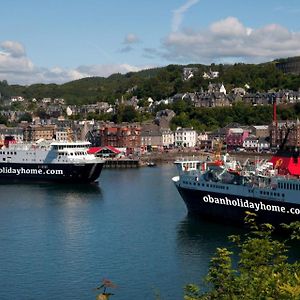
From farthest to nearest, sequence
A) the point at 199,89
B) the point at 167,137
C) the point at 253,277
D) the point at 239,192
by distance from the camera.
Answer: the point at 199,89
the point at 167,137
the point at 239,192
the point at 253,277

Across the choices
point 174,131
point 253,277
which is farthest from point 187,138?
point 253,277

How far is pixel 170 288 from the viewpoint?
14.8m

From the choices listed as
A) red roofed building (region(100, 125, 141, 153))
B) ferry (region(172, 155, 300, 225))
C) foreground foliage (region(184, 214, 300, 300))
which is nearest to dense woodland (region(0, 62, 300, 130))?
red roofed building (region(100, 125, 141, 153))

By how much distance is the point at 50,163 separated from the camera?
3725cm

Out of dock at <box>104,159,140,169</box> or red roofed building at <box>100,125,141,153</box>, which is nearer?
dock at <box>104,159,140,169</box>

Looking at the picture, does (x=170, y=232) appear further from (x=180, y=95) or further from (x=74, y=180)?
(x=180, y=95)

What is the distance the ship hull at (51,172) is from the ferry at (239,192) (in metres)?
11.4

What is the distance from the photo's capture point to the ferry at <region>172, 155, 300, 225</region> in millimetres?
20516

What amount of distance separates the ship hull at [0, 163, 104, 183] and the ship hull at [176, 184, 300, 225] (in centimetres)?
1232

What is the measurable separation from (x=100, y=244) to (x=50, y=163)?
18377 mm

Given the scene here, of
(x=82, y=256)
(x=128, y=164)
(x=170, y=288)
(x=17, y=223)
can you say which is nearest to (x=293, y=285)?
(x=170, y=288)

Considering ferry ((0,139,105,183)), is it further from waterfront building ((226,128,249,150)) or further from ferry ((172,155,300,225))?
waterfront building ((226,128,249,150))

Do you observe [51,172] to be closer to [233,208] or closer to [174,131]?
[233,208]

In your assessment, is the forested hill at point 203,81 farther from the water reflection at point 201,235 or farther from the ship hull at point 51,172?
the water reflection at point 201,235
